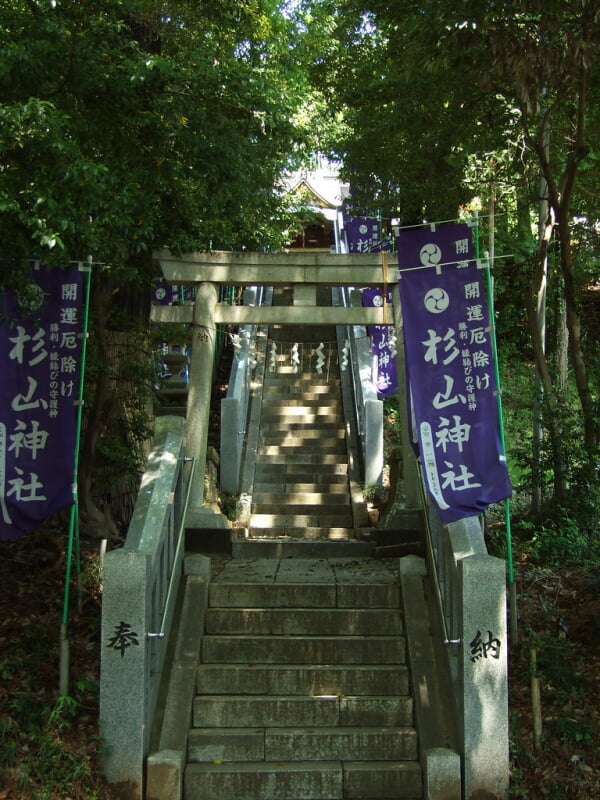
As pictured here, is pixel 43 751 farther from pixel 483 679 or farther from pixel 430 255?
pixel 430 255

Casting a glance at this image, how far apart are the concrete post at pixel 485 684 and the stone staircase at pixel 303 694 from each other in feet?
1.64

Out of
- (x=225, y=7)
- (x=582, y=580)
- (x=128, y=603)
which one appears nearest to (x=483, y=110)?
(x=225, y=7)

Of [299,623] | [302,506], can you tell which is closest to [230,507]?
[302,506]

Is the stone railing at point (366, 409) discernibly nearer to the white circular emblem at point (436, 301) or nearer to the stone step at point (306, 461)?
the stone step at point (306, 461)

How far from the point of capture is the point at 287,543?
927 cm

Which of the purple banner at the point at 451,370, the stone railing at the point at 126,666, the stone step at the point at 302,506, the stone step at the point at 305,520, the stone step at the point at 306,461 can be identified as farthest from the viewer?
the stone step at the point at 306,461

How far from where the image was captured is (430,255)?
7676mm

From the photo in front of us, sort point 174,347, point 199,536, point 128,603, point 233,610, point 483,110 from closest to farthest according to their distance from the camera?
point 128,603
point 233,610
point 199,536
point 483,110
point 174,347

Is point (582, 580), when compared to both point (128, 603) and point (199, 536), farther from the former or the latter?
point (128, 603)

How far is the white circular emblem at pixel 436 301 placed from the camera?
7484 mm

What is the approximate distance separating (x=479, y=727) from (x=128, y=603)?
2.77 metres

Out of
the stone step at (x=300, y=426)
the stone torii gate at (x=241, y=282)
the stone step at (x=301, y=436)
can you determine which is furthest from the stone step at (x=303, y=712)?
the stone step at (x=300, y=426)

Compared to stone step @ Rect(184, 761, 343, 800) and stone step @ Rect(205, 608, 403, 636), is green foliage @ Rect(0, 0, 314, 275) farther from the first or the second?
stone step @ Rect(184, 761, 343, 800)

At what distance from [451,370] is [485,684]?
2.64 meters
